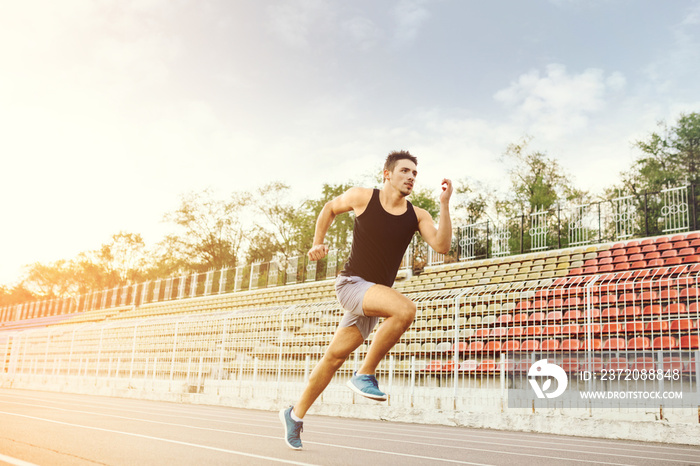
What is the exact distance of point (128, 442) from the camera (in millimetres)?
4383

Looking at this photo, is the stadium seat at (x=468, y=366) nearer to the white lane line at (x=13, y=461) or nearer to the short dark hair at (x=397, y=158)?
the short dark hair at (x=397, y=158)

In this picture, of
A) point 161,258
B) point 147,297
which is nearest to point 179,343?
point 147,297

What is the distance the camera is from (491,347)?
10.4m

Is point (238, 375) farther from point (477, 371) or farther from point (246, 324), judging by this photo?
point (477, 371)

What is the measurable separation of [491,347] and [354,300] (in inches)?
288

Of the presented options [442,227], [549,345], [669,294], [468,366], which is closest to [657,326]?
[669,294]

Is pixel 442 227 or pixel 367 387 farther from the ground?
pixel 442 227

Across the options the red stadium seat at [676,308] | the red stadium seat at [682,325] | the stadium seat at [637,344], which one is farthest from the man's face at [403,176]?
the red stadium seat at [676,308]

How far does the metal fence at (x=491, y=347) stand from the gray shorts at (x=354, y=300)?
20.3ft

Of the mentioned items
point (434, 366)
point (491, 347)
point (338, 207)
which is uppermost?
point (338, 207)

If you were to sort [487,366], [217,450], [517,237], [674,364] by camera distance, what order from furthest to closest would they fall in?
1. [517,237]
2. [487,366]
3. [674,364]
4. [217,450]

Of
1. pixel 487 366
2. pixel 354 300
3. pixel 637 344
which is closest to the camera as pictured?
pixel 354 300

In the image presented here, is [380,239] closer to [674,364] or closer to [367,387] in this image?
[367,387]

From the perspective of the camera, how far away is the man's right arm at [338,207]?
150 inches
